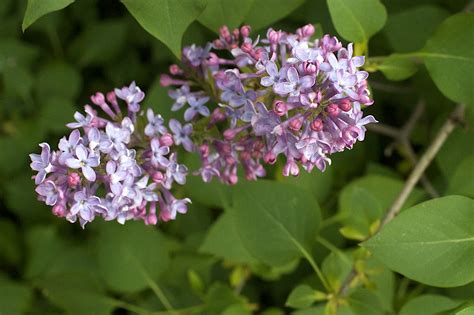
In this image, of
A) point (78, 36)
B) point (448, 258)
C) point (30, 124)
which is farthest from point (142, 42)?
point (448, 258)

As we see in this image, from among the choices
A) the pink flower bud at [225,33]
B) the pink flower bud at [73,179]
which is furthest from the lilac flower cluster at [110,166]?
the pink flower bud at [225,33]

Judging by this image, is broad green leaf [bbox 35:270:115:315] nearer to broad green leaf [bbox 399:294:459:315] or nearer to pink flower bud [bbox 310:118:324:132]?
broad green leaf [bbox 399:294:459:315]

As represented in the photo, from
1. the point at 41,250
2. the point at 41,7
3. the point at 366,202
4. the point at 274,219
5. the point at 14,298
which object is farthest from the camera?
the point at 41,250

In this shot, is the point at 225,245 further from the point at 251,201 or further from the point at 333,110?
the point at 333,110

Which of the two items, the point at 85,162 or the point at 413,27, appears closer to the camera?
the point at 85,162

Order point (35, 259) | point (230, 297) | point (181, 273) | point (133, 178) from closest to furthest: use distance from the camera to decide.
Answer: point (133, 178) < point (230, 297) < point (181, 273) < point (35, 259)

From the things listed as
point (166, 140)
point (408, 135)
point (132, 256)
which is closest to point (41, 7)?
point (166, 140)

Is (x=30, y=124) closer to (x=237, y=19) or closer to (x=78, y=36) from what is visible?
(x=78, y=36)
